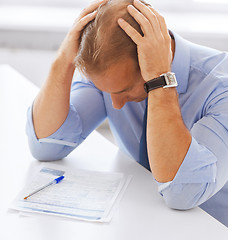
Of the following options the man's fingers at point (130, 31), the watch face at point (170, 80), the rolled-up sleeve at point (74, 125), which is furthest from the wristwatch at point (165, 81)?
the rolled-up sleeve at point (74, 125)

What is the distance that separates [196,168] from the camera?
121 cm

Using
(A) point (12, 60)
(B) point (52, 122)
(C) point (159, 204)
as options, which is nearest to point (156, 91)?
(C) point (159, 204)

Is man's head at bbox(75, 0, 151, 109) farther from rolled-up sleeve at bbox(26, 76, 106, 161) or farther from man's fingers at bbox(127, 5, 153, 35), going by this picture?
rolled-up sleeve at bbox(26, 76, 106, 161)

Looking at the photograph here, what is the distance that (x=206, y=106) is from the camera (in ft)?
4.45

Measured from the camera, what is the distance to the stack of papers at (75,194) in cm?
120

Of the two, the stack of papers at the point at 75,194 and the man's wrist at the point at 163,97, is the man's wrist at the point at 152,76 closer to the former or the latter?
the man's wrist at the point at 163,97

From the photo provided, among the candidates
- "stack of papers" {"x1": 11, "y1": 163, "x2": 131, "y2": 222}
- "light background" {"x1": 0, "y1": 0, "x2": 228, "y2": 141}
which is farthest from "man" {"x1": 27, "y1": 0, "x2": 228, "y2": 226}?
"light background" {"x1": 0, "y1": 0, "x2": 228, "y2": 141}

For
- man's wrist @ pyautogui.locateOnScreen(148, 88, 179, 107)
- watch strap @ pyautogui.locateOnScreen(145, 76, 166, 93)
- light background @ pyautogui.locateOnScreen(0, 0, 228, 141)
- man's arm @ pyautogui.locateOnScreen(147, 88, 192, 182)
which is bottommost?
light background @ pyautogui.locateOnScreen(0, 0, 228, 141)

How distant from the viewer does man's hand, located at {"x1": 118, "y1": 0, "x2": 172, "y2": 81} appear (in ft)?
4.10

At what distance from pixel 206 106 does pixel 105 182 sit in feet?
1.18

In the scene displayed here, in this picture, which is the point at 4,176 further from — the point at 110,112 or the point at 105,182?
the point at 110,112

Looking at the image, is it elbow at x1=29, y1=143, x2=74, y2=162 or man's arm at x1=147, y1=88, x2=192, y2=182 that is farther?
elbow at x1=29, y1=143, x2=74, y2=162

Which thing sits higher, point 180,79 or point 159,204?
point 180,79

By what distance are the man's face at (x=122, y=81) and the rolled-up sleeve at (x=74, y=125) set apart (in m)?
0.23
